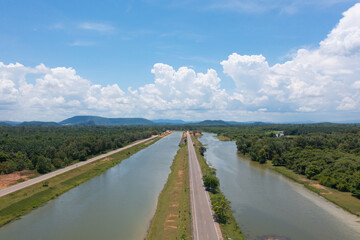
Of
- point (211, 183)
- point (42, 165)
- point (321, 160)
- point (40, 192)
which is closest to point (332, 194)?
point (321, 160)

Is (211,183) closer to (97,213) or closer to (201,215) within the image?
(201,215)

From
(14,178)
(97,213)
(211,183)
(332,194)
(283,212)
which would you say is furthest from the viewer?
(14,178)

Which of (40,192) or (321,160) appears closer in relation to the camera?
(40,192)

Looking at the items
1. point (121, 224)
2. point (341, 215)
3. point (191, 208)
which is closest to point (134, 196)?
point (121, 224)

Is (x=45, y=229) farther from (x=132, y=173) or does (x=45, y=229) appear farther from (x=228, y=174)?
(x=228, y=174)

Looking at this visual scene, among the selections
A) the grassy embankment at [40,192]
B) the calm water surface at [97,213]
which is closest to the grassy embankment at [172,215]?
the calm water surface at [97,213]

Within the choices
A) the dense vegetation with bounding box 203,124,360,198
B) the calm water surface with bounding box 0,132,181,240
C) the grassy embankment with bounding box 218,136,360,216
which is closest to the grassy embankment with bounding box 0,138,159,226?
the calm water surface with bounding box 0,132,181,240
